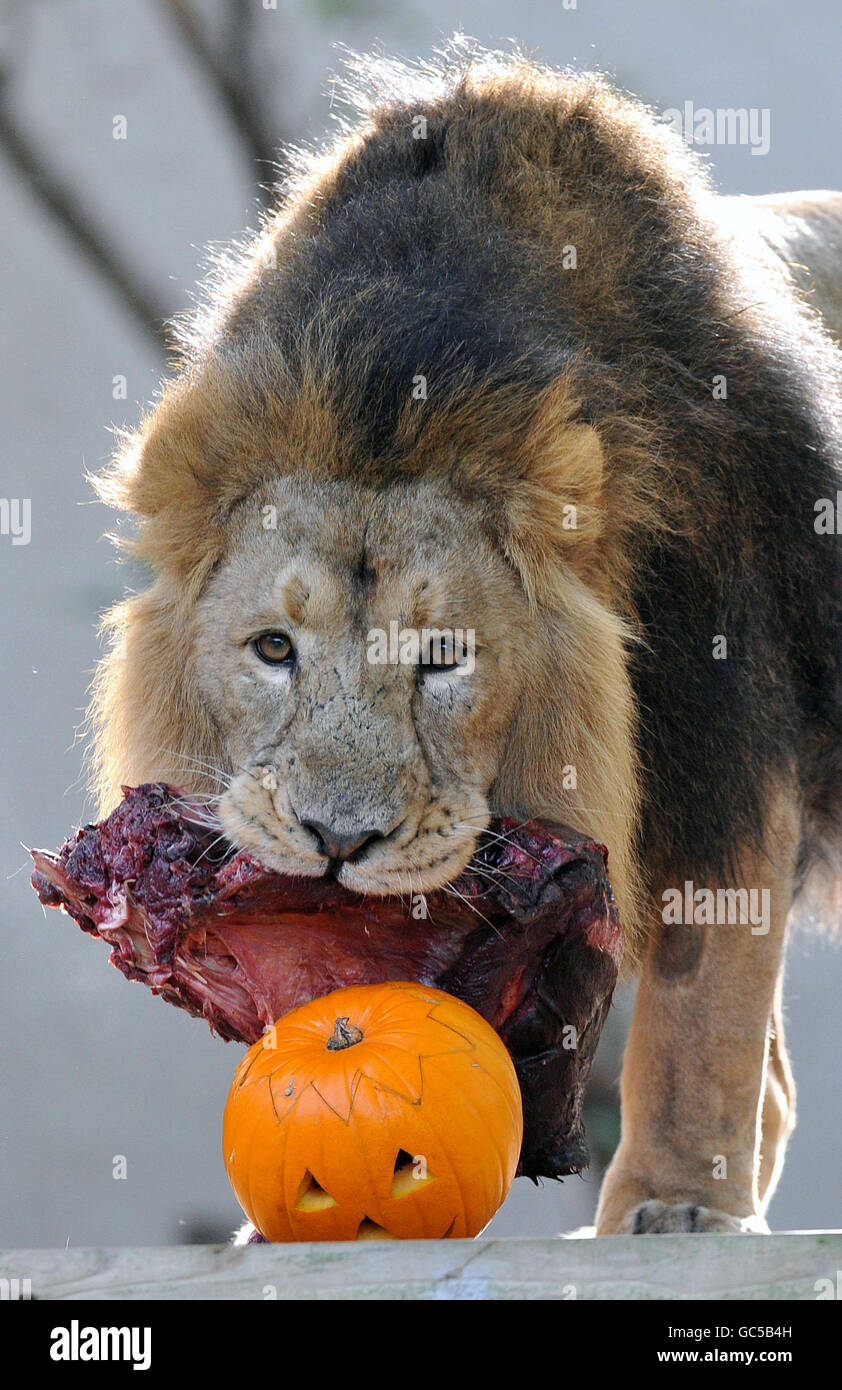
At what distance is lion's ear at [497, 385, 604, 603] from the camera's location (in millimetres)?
2961

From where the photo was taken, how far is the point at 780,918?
369 cm

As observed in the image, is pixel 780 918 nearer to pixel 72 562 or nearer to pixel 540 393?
pixel 540 393

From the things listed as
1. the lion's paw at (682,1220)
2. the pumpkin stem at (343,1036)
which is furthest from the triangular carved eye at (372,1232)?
the lion's paw at (682,1220)

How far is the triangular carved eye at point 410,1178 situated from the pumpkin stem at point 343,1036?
0.53 ft

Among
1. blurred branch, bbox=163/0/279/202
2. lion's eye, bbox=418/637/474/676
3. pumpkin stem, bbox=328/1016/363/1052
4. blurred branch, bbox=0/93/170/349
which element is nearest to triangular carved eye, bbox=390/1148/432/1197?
pumpkin stem, bbox=328/1016/363/1052

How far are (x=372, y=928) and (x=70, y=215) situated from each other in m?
4.01

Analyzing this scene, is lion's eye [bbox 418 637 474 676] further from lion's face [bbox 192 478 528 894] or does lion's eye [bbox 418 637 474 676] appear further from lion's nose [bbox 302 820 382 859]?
lion's nose [bbox 302 820 382 859]

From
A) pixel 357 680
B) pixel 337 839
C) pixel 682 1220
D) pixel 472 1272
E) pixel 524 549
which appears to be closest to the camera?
pixel 472 1272

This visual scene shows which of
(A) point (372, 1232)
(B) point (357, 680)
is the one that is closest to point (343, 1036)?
(A) point (372, 1232)

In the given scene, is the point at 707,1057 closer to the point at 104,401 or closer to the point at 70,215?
the point at 70,215

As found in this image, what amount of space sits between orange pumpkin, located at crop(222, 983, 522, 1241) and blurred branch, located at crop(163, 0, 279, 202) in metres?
4.31

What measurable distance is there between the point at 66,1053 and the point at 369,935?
5415 millimetres

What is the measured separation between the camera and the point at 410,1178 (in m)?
2.43
